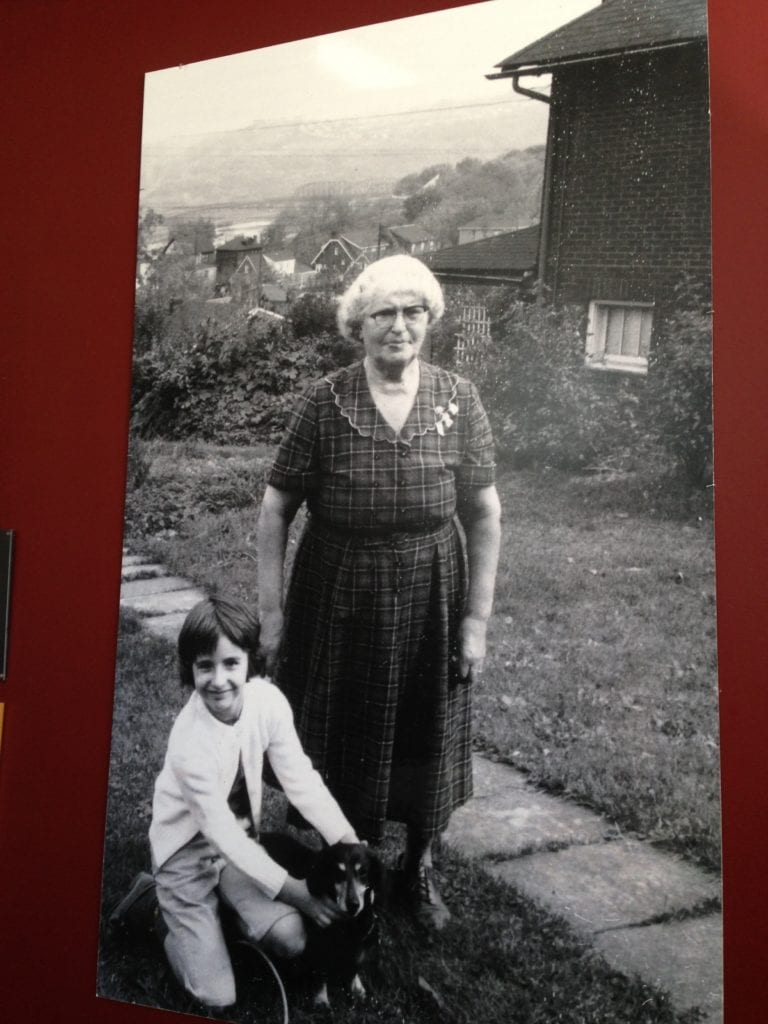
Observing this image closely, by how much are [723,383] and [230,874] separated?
1.36 m

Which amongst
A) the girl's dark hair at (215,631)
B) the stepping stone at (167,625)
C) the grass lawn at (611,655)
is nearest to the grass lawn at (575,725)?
the grass lawn at (611,655)

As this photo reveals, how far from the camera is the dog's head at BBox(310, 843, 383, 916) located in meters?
1.97

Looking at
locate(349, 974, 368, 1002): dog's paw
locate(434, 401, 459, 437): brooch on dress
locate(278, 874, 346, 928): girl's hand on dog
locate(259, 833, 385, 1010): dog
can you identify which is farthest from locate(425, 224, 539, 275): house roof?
locate(349, 974, 368, 1002): dog's paw

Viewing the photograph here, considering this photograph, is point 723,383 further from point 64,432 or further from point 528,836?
point 64,432

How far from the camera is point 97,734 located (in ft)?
7.40

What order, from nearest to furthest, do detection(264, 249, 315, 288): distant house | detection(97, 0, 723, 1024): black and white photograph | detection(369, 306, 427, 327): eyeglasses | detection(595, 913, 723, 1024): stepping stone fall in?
detection(595, 913, 723, 1024): stepping stone → detection(97, 0, 723, 1024): black and white photograph → detection(369, 306, 427, 327): eyeglasses → detection(264, 249, 315, 288): distant house

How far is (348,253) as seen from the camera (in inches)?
82.7

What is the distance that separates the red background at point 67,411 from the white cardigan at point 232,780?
8.4 inches

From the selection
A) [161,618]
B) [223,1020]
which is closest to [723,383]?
[161,618]

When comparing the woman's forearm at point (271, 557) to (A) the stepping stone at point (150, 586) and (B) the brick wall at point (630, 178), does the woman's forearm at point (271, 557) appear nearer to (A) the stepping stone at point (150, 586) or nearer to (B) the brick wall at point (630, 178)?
(A) the stepping stone at point (150, 586)

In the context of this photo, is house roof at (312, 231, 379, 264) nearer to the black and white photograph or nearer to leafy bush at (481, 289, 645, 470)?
the black and white photograph

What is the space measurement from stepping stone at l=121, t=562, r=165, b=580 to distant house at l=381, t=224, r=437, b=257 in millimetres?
853

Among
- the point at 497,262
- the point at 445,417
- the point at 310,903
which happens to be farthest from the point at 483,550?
the point at 310,903

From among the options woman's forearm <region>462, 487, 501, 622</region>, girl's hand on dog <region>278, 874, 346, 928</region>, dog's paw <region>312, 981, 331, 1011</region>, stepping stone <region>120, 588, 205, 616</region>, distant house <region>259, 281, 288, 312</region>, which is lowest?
dog's paw <region>312, 981, 331, 1011</region>
